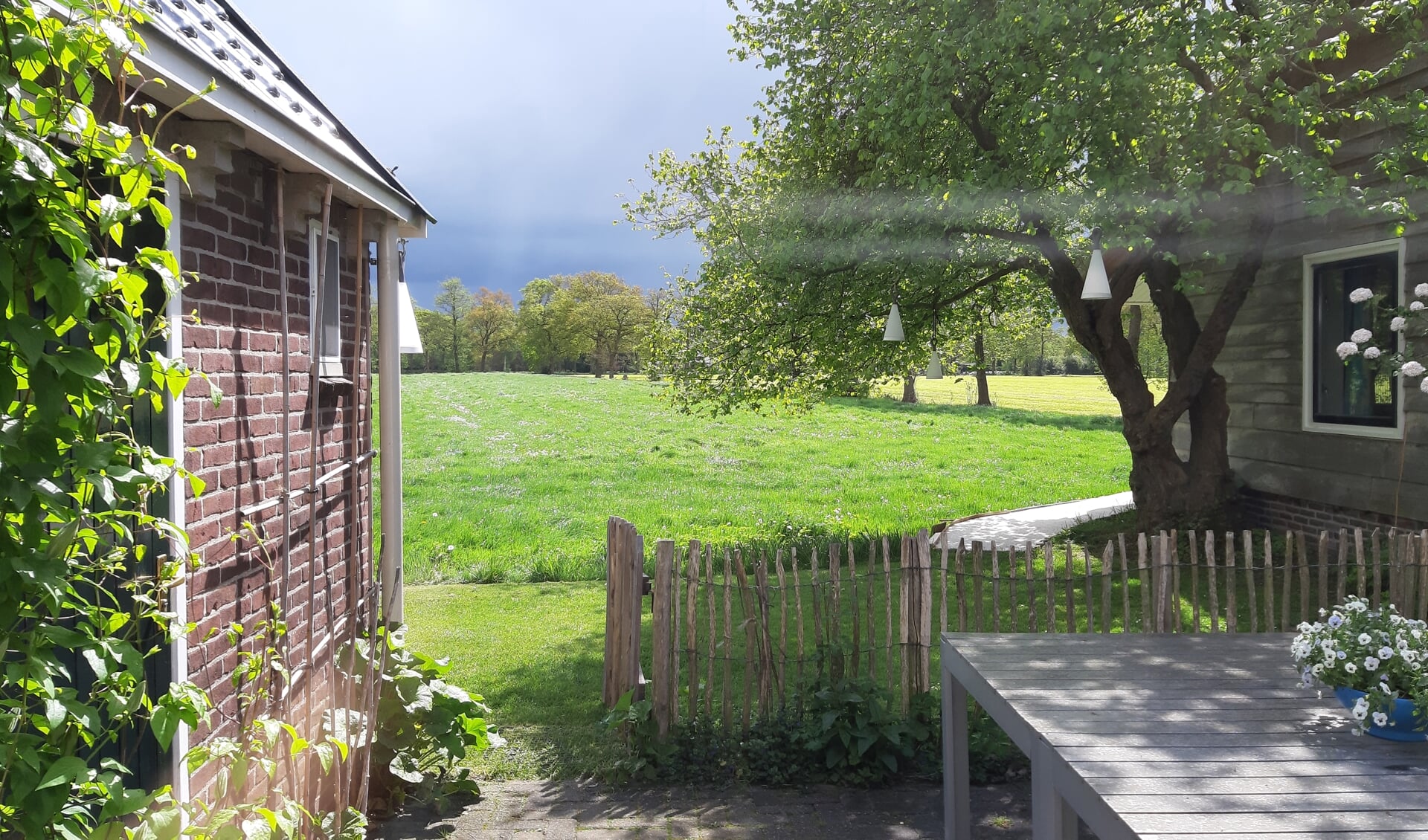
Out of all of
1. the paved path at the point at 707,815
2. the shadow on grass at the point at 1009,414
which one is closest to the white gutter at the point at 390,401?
the paved path at the point at 707,815

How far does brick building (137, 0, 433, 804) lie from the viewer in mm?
3295

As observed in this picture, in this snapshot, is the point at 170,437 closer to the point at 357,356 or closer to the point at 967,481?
the point at 357,356

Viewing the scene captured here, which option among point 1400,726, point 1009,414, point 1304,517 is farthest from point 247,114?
point 1009,414

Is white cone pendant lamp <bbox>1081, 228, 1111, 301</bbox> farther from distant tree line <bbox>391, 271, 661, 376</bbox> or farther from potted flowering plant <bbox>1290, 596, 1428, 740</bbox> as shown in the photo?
distant tree line <bbox>391, 271, 661, 376</bbox>

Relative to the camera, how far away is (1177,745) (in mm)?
3059

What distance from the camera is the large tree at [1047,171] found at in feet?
27.4

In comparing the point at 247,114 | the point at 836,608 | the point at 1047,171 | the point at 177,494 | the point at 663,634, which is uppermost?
the point at 1047,171

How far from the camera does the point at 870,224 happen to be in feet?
32.8

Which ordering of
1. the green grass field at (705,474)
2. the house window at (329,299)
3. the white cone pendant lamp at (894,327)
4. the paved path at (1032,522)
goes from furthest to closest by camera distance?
the green grass field at (705,474), the paved path at (1032,522), the white cone pendant lamp at (894,327), the house window at (329,299)

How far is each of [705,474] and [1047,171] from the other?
36.6ft

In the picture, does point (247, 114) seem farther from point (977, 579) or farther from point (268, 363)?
point (977, 579)

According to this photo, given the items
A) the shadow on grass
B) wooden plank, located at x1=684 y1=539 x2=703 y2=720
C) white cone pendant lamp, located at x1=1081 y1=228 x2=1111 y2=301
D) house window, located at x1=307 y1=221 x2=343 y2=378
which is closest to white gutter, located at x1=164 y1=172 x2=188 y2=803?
house window, located at x1=307 y1=221 x2=343 y2=378

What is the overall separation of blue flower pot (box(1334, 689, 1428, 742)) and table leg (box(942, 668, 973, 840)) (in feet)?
5.31

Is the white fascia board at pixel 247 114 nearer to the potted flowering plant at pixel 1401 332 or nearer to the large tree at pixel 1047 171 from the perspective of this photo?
the large tree at pixel 1047 171
